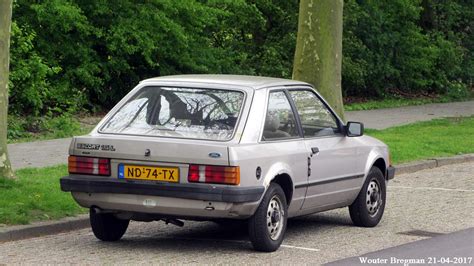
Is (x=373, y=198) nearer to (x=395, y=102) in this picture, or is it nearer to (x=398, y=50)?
(x=395, y=102)

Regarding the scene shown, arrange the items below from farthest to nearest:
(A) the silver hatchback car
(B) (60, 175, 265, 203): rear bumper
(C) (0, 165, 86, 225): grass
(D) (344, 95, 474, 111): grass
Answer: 1. (D) (344, 95, 474, 111): grass
2. (C) (0, 165, 86, 225): grass
3. (A) the silver hatchback car
4. (B) (60, 175, 265, 203): rear bumper

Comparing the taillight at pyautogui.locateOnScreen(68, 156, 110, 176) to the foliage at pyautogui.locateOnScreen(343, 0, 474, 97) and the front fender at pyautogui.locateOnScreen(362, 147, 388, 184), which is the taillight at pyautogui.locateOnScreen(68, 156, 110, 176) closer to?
the front fender at pyautogui.locateOnScreen(362, 147, 388, 184)

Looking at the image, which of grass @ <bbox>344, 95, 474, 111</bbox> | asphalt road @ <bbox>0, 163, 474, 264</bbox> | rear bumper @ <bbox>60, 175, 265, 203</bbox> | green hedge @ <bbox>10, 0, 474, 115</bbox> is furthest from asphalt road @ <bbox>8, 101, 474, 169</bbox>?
rear bumper @ <bbox>60, 175, 265, 203</bbox>

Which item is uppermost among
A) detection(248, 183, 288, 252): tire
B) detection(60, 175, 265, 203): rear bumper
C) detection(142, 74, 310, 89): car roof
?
detection(142, 74, 310, 89): car roof

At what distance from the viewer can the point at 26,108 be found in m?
21.5

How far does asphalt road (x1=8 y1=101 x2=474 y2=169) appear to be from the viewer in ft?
54.2

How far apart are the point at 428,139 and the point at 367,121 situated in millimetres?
4262

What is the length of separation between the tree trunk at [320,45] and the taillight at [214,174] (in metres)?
9.60

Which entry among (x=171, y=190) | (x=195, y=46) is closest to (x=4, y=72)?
(x=171, y=190)

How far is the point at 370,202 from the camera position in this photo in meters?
12.1

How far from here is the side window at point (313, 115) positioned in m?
11.2

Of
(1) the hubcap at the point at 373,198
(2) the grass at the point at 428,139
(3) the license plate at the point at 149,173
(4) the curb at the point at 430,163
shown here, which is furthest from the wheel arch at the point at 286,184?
(2) the grass at the point at 428,139

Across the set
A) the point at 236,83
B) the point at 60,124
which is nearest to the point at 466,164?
the point at 60,124

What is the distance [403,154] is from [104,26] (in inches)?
304
